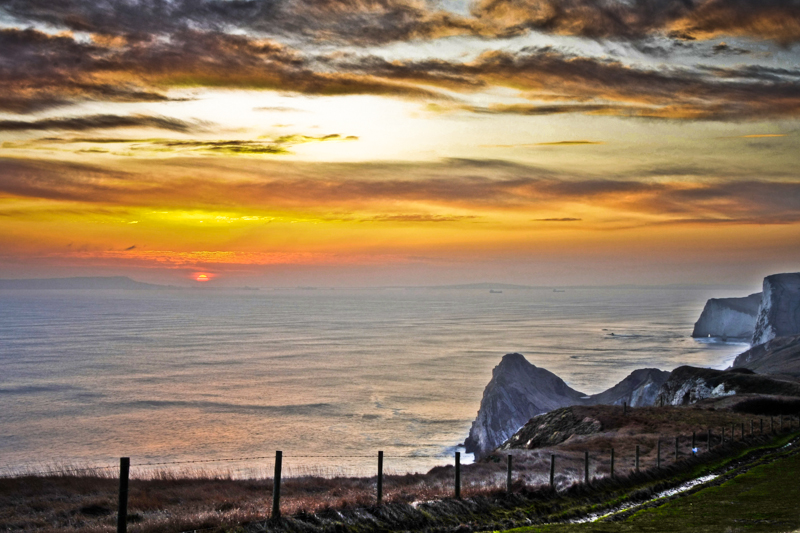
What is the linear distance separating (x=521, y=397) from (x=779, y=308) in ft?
457

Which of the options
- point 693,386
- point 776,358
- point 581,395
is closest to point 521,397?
point 693,386

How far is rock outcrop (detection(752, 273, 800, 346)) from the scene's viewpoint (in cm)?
17750

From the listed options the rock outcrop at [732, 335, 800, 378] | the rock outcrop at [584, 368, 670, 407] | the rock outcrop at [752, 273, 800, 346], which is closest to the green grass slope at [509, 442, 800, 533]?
the rock outcrop at [584, 368, 670, 407]

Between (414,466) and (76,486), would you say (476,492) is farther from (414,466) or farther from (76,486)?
(414,466)

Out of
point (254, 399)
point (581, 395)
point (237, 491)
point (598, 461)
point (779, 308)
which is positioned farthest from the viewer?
point (779, 308)

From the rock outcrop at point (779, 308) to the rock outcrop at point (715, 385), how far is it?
390 ft

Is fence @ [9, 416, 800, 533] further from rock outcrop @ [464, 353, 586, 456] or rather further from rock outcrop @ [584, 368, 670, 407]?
rock outcrop @ [584, 368, 670, 407]

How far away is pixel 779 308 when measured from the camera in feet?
594

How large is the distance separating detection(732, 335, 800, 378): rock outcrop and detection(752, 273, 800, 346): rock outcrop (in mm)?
30458

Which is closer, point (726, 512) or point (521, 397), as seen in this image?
point (726, 512)

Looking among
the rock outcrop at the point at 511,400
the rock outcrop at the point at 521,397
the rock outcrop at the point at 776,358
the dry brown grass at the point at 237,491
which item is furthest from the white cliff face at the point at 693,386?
the dry brown grass at the point at 237,491

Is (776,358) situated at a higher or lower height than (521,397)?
higher

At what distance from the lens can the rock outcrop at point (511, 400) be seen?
7500 cm

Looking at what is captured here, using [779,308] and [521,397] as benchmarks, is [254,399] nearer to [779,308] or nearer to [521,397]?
[521,397]
